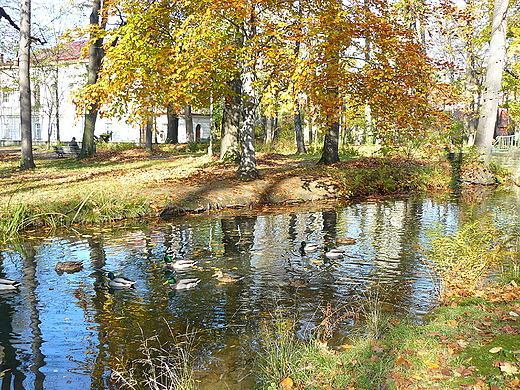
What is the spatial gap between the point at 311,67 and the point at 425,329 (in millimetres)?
10530

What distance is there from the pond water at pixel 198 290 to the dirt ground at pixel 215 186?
5.02ft

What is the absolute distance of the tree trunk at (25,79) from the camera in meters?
21.9

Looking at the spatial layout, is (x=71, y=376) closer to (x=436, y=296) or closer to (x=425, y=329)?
(x=425, y=329)

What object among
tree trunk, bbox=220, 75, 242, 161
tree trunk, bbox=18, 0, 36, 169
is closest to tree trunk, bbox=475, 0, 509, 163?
tree trunk, bbox=220, 75, 242, 161

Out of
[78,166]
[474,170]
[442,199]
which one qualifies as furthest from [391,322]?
[78,166]

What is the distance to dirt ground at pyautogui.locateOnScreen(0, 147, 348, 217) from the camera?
16359 millimetres

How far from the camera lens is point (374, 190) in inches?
808

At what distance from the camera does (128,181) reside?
18.5 m

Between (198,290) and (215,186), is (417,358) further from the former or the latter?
(215,186)

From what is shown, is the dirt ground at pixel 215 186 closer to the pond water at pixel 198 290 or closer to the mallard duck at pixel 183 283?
the pond water at pixel 198 290

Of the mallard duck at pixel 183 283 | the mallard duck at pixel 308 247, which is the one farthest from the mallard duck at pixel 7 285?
the mallard duck at pixel 308 247

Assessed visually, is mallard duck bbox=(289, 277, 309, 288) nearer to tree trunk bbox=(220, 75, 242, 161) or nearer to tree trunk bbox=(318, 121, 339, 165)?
tree trunk bbox=(318, 121, 339, 165)

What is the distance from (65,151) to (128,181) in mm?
13835

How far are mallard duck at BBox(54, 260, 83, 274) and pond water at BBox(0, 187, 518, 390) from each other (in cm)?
16
